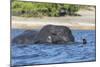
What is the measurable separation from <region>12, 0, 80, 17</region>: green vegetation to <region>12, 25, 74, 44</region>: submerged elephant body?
174 millimetres

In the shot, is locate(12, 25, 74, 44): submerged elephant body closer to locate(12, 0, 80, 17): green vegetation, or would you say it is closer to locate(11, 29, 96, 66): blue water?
locate(11, 29, 96, 66): blue water

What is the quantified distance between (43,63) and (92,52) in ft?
2.35

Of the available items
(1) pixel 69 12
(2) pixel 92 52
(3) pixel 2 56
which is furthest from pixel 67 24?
(3) pixel 2 56

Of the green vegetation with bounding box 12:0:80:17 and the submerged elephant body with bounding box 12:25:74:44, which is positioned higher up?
the green vegetation with bounding box 12:0:80:17

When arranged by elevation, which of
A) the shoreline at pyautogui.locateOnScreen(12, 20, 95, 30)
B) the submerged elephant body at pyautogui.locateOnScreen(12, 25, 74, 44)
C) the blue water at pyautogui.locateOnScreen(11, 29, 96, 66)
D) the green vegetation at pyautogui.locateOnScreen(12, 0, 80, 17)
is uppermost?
the green vegetation at pyautogui.locateOnScreen(12, 0, 80, 17)

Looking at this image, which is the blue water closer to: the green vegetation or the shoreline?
the shoreline

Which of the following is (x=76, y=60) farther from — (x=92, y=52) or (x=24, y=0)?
(x=24, y=0)

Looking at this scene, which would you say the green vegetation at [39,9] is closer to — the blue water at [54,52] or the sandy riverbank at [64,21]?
the sandy riverbank at [64,21]

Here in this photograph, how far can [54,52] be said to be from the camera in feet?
8.54

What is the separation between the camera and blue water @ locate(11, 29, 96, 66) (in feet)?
8.00

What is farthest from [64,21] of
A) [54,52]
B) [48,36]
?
[54,52]

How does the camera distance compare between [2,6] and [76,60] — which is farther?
[76,60]

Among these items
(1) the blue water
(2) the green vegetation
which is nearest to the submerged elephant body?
(1) the blue water

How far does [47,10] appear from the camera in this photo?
2.59 m
